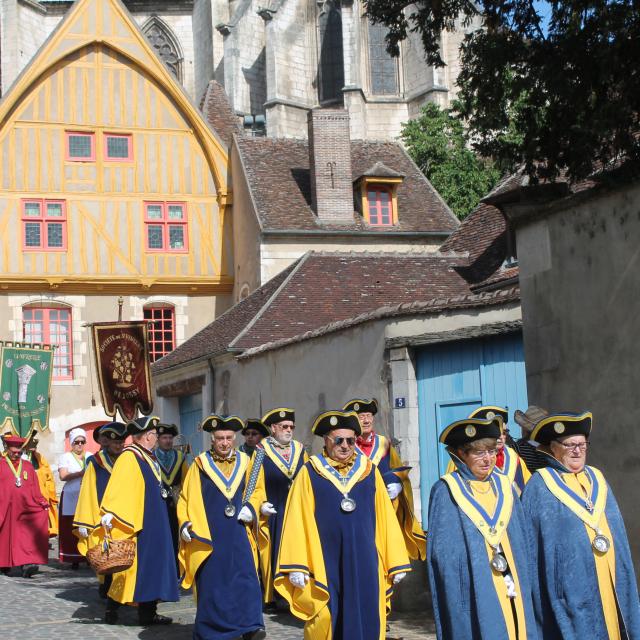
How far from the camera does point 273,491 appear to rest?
11.6 m

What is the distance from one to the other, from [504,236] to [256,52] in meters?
33.2

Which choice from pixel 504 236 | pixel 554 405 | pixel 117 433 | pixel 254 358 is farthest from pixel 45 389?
pixel 554 405

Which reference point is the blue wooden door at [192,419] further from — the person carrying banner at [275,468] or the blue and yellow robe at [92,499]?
the person carrying banner at [275,468]

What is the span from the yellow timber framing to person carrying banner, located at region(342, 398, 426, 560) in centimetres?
2256

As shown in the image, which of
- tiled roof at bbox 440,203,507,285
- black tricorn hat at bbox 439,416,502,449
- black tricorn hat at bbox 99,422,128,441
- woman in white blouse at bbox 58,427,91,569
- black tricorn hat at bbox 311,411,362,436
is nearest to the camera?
black tricorn hat at bbox 439,416,502,449

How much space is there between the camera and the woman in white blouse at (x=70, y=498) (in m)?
16.3

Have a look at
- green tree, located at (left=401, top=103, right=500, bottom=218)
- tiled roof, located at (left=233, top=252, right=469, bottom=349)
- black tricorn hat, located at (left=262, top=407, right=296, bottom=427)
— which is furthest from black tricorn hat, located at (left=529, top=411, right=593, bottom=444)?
green tree, located at (left=401, top=103, right=500, bottom=218)

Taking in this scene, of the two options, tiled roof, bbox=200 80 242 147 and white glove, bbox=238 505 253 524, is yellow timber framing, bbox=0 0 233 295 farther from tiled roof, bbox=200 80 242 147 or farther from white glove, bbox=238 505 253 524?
white glove, bbox=238 505 253 524

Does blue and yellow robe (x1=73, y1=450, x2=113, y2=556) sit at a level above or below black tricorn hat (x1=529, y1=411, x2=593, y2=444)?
below

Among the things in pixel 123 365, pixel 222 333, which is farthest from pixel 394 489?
pixel 222 333

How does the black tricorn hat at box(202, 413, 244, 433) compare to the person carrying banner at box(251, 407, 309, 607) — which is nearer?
the black tricorn hat at box(202, 413, 244, 433)

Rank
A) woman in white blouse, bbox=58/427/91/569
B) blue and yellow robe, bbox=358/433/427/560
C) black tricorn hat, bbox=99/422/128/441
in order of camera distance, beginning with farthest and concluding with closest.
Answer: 1. woman in white blouse, bbox=58/427/91/569
2. black tricorn hat, bbox=99/422/128/441
3. blue and yellow robe, bbox=358/433/427/560

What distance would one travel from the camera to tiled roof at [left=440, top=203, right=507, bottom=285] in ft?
77.4

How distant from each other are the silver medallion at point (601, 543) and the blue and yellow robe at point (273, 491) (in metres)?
4.40
